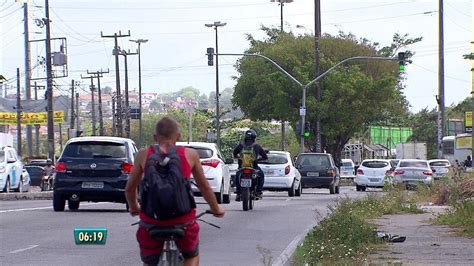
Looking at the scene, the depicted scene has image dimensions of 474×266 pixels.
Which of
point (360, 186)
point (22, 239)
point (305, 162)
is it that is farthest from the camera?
point (360, 186)

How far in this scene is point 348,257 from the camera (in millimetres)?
13695

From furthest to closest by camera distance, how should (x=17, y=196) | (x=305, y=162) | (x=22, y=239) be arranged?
1. (x=305, y=162)
2. (x=17, y=196)
3. (x=22, y=239)

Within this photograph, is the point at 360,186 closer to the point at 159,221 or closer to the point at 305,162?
the point at 305,162

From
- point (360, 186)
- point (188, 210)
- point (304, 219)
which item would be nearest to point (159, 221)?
point (188, 210)

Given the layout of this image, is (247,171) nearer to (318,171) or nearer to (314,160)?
(318,171)

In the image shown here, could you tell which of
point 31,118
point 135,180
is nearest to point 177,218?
point 135,180

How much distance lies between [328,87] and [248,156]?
4118 cm

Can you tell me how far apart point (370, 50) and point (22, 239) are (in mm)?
56623

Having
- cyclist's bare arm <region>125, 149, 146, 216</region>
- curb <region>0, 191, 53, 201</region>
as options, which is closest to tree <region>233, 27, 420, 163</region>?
curb <region>0, 191, 53, 201</region>

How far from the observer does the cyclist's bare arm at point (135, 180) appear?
886cm

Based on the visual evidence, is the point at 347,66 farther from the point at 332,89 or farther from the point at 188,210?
the point at 188,210

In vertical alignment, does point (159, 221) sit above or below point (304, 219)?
above

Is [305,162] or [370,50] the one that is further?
[370,50]

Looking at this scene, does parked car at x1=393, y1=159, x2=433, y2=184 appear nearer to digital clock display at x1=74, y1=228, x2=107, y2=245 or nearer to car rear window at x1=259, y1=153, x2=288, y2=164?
car rear window at x1=259, y1=153, x2=288, y2=164
